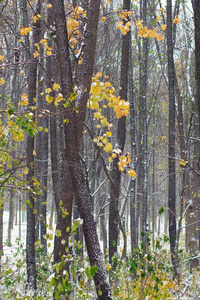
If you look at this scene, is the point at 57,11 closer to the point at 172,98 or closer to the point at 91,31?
the point at 91,31

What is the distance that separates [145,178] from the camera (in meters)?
9.42

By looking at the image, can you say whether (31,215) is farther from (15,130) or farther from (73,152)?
(15,130)

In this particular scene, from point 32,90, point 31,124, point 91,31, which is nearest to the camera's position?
point 31,124

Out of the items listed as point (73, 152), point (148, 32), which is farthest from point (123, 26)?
point (73, 152)

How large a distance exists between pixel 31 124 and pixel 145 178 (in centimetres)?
698

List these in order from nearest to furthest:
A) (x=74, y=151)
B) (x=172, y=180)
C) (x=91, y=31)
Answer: (x=74, y=151)
(x=91, y=31)
(x=172, y=180)

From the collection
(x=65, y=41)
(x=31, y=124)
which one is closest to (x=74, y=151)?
(x=31, y=124)

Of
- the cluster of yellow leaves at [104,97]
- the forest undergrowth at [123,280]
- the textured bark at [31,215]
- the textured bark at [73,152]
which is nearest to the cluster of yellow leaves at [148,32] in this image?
the cluster of yellow leaves at [104,97]

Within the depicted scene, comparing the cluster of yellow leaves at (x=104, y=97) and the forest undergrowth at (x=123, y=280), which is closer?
the forest undergrowth at (x=123, y=280)

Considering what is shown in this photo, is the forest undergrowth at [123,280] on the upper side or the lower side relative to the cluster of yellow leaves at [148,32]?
lower

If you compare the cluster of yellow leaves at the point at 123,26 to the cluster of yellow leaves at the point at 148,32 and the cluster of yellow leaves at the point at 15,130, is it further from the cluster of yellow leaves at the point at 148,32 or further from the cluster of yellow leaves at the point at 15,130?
the cluster of yellow leaves at the point at 15,130

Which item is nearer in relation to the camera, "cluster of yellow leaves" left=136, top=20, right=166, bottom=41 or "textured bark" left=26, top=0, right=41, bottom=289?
"cluster of yellow leaves" left=136, top=20, right=166, bottom=41

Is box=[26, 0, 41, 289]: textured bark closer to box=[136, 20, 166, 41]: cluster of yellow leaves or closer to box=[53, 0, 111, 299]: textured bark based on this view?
box=[53, 0, 111, 299]: textured bark


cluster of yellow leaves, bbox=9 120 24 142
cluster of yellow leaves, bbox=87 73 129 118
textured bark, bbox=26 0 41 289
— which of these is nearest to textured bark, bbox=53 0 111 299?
cluster of yellow leaves, bbox=87 73 129 118
